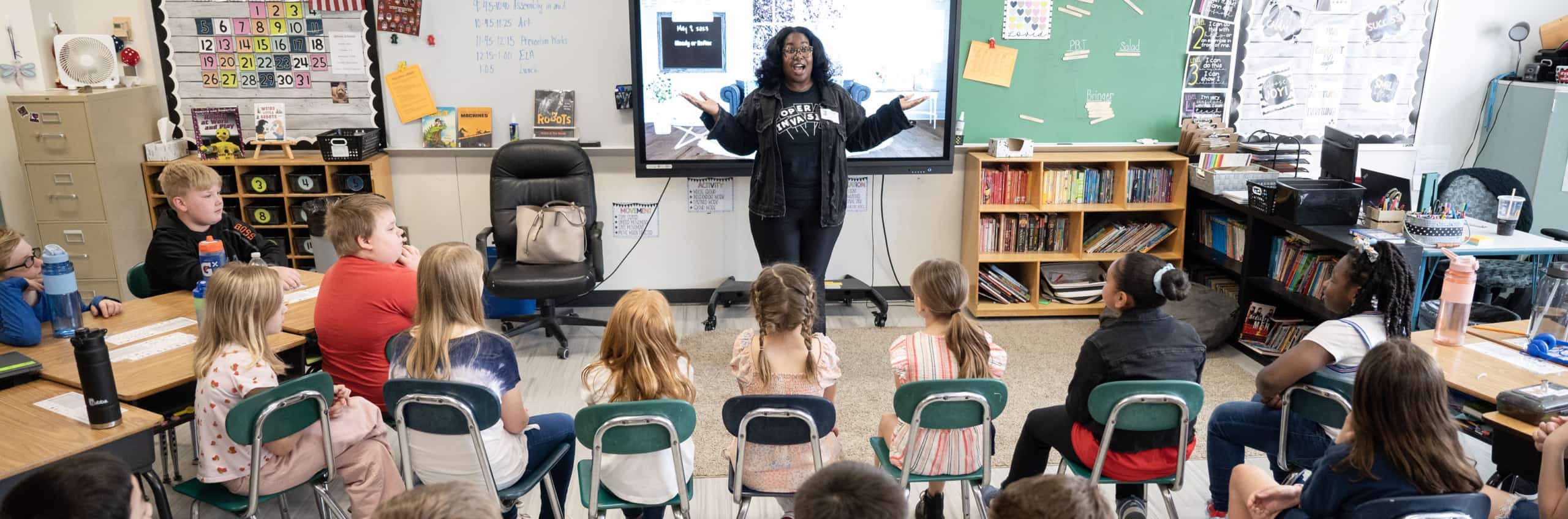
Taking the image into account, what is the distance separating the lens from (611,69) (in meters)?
4.96

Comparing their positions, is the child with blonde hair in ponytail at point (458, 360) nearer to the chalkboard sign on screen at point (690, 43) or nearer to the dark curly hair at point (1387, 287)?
the dark curly hair at point (1387, 287)

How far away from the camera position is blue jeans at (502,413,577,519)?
8.76 feet

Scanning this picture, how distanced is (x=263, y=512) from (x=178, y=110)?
2.85 metres

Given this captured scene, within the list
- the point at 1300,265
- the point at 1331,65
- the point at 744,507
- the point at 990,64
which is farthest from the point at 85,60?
the point at 1331,65

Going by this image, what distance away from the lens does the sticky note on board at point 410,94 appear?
4.94m

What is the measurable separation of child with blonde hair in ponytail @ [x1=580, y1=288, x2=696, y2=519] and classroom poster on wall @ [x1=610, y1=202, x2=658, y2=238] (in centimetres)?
287

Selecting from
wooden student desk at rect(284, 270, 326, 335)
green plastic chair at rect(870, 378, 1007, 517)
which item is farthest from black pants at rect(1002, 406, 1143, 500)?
wooden student desk at rect(284, 270, 326, 335)

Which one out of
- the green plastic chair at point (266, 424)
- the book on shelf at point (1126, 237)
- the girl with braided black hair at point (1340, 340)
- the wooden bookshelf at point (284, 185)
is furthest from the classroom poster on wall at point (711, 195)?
the girl with braided black hair at point (1340, 340)

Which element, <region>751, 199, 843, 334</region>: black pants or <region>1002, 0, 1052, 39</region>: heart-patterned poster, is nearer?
<region>751, 199, 843, 334</region>: black pants

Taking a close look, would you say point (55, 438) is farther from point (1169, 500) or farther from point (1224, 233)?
point (1224, 233)

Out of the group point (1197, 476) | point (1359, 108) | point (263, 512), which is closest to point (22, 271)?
point (263, 512)

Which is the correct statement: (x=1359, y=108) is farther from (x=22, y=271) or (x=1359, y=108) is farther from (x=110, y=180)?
(x=110, y=180)

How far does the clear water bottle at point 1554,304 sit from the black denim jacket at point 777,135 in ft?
7.88

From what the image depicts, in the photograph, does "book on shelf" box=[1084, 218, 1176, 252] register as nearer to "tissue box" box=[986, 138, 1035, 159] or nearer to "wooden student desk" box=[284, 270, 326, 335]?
"tissue box" box=[986, 138, 1035, 159]
